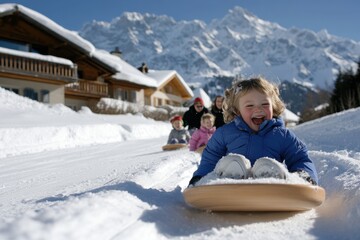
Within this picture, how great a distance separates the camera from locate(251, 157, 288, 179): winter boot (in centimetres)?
243

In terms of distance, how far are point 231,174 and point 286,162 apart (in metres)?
0.69

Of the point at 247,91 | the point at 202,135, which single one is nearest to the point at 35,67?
the point at 202,135

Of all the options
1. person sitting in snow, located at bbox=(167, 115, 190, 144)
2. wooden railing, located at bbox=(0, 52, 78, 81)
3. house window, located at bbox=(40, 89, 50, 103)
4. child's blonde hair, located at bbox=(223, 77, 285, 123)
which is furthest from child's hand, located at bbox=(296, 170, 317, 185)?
house window, located at bbox=(40, 89, 50, 103)

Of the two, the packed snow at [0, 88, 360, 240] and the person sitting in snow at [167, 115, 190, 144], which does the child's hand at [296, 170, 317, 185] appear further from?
the person sitting in snow at [167, 115, 190, 144]

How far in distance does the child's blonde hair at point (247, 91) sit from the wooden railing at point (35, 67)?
17613 mm

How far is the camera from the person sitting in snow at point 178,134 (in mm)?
9805

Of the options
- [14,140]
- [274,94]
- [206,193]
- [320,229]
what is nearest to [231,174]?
[206,193]

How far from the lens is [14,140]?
1047cm

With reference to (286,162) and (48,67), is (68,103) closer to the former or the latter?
(48,67)

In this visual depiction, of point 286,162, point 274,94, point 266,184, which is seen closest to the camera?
point 266,184

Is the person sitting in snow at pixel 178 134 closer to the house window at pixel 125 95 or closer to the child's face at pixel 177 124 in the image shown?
the child's face at pixel 177 124

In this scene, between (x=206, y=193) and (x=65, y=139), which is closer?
(x=206, y=193)

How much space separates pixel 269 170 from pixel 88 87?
23708mm

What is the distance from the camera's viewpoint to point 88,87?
82.9 feet
